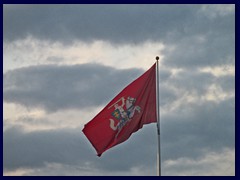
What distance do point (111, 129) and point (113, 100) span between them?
1.62m

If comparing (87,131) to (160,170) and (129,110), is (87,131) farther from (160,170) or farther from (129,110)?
(160,170)

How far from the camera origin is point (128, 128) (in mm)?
24094

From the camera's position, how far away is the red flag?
947 inches

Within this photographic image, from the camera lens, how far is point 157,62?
25.1 metres

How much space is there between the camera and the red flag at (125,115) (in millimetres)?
24062

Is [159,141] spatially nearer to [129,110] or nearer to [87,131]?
[129,110]

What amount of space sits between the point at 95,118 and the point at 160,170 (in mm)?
4341

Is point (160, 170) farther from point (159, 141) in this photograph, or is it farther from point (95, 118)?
point (95, 118)

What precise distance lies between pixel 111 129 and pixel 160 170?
10.7ft

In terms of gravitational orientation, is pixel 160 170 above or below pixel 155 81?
below

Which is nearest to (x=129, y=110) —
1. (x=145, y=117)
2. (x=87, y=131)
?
(x=145, y=117)

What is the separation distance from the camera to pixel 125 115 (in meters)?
24.3

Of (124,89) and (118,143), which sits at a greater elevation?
(124,89)

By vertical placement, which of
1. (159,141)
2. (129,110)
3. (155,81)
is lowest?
(159,141)
